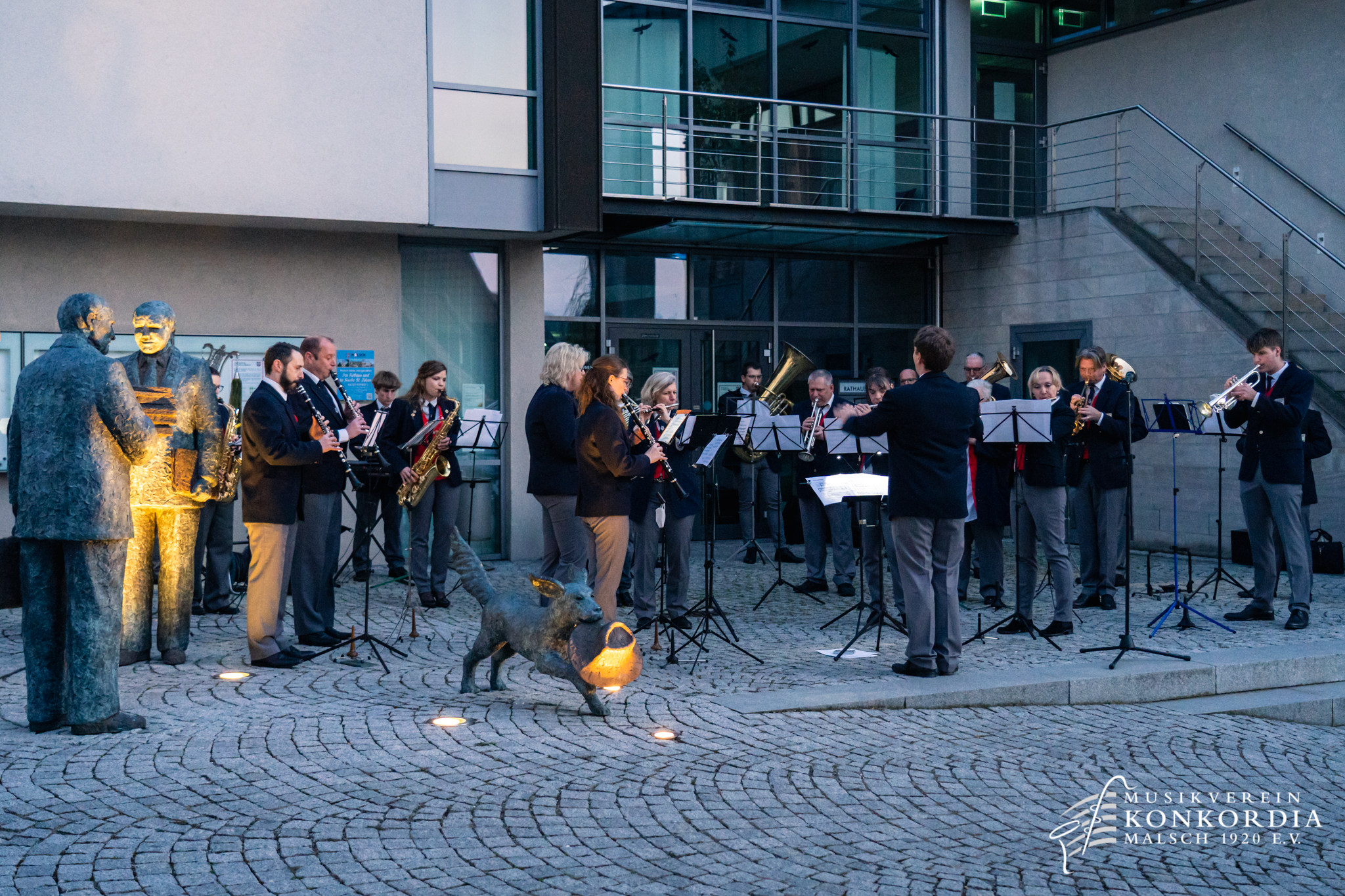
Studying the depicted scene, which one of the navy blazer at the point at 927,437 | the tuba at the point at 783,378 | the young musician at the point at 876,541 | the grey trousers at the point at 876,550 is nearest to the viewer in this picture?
the navy blazer at the point at 927,437

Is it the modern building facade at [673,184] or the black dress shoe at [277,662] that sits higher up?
the modern building facade at [673,184]

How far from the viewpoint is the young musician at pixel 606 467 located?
7336mm

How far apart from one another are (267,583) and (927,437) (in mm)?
3887

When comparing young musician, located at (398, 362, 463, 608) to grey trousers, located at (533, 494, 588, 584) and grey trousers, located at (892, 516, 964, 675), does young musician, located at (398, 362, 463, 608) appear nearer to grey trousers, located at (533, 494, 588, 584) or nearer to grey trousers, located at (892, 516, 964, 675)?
grey trousers, located at (533, 494, 588, 584)

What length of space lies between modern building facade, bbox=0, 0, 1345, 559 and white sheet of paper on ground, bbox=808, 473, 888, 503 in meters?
5.55

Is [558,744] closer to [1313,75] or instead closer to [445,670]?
[445,670]

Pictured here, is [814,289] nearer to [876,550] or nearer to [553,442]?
[876,550]

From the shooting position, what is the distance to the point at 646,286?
14820 mm

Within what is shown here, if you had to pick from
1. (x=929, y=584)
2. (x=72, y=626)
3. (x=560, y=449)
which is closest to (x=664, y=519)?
(x=560, y=449)

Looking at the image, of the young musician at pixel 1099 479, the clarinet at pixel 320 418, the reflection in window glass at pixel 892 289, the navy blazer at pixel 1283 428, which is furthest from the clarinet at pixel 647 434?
the reflection in window glass at pixel 892 289

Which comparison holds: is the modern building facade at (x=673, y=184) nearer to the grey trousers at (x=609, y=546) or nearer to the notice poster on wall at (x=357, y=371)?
the notice poster on wall at (x=357, y=371)

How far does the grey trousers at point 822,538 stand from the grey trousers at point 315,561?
166 inches

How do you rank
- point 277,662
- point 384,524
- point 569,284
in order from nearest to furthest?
point 277,662 < point 384,524 < point 569,284

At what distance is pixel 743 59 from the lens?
589 inches
